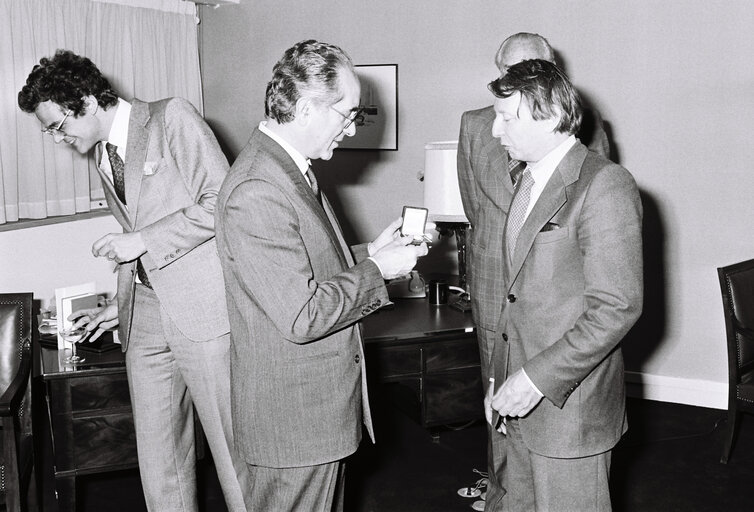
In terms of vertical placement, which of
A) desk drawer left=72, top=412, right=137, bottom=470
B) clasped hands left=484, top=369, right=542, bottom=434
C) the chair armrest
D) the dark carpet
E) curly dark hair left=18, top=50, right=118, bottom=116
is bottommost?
the dark carpet

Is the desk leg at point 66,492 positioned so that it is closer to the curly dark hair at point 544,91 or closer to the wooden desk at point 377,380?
the wooden desk at point 377,380

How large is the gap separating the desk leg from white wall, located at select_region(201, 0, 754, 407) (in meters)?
3.19

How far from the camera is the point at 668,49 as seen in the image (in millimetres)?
4688

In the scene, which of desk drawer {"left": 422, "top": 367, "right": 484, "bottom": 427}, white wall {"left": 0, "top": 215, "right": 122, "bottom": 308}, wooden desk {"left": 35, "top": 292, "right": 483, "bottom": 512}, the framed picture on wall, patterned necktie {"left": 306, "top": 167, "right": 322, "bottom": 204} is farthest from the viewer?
the framed picture on wall

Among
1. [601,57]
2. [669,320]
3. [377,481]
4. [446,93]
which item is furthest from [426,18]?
[377,481]

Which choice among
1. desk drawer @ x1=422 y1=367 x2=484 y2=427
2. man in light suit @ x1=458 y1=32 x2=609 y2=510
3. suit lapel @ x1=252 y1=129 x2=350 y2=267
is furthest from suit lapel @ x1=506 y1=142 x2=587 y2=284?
desk drawer @ x1=422 y1=367 x2=484 y2=427

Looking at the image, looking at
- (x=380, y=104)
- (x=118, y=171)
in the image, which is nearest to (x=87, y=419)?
(x=118, y=171)

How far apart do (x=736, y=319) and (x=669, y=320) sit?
93 cm

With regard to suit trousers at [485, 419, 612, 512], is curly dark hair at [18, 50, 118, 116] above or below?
above

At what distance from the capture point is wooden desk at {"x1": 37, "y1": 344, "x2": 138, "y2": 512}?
10.3 ft

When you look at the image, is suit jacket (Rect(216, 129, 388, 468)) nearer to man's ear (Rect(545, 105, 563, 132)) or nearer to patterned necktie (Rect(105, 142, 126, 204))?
man's ear (Rect(545, 105, 563, 132))

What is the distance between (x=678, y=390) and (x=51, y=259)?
388cm

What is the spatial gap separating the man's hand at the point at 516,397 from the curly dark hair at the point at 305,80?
0.85 meters

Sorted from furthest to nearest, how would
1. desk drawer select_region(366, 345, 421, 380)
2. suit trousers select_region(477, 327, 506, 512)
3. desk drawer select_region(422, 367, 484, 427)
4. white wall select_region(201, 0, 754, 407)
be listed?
white wall select_region(201, 0, 754, 407)
desk drawer select_region(422, 367, 484, 427)
desk drawer select_region(366, 345, 421, 380)
suit trousers select_region(477, 327, 506, 512)
